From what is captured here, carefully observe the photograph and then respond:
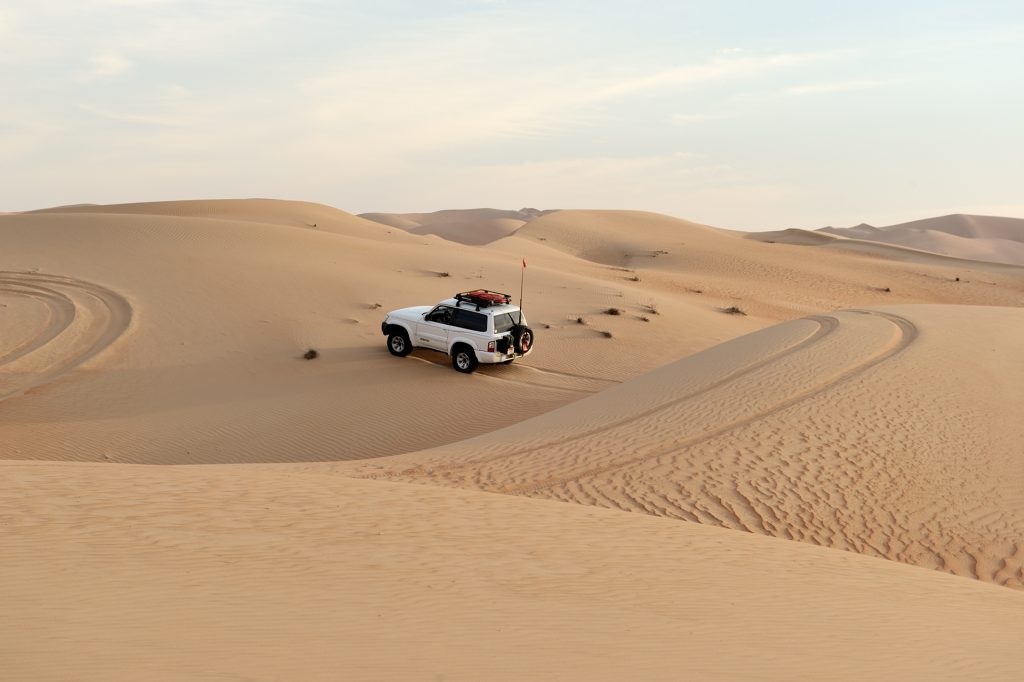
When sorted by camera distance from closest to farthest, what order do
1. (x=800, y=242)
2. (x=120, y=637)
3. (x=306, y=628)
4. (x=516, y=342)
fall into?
(x=120, y=637)
(x=306, y=628)
(x=516, y=342)
(x=800, y=242)

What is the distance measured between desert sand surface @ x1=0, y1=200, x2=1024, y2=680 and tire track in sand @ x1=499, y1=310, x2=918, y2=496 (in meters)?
0.08

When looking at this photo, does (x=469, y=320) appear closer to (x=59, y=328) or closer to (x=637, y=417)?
(x=637, y=417)

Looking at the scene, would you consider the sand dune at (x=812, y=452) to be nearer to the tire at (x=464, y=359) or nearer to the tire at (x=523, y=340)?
the tire at (x=523, y=340)

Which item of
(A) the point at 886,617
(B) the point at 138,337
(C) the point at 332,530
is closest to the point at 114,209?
(B) the point at 138,337

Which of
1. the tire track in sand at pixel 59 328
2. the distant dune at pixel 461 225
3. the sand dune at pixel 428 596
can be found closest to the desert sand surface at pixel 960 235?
the distant dune at pixel 461 225

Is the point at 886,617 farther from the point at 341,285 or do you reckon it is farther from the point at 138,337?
the point at 341,285

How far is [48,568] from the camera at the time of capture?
593 centimetres

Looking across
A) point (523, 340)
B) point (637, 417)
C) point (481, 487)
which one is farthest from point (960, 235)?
point (481, 487)

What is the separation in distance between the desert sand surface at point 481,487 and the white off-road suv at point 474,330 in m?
0.62

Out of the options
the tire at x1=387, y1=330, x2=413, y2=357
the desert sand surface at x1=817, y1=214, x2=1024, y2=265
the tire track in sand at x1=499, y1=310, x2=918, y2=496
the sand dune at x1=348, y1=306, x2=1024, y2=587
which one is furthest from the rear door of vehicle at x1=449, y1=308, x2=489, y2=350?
the desert sand surface at x1=817, y1=214, x2=1024, y2=265

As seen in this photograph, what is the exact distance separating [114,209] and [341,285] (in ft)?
121

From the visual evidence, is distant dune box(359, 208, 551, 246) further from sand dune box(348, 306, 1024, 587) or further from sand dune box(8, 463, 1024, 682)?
sand dune box(8, 463, 1024, 682)

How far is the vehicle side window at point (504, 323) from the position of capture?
61.2 ft

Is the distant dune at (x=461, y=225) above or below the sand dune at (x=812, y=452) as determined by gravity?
above
